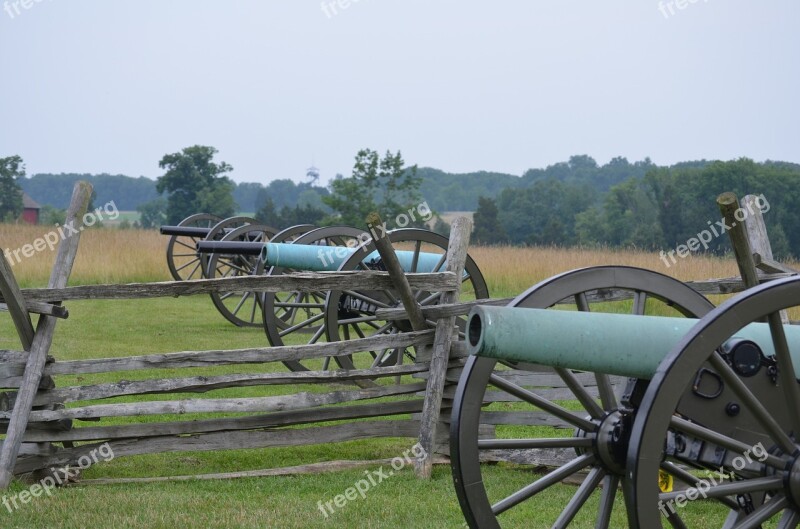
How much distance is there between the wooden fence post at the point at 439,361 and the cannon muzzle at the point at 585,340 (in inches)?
123

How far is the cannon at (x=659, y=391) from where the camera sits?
3.18 metres

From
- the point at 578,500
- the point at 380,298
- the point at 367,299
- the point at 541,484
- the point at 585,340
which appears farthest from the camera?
the point at 380,298

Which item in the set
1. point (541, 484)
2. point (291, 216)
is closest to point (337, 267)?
point (541, 484)

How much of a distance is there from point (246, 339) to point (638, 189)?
999 inches

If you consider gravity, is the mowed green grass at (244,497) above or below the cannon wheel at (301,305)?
below

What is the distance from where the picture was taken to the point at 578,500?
12.8 feet

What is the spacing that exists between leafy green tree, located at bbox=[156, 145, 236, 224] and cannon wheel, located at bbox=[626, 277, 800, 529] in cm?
3511

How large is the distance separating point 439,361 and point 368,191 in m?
29.0

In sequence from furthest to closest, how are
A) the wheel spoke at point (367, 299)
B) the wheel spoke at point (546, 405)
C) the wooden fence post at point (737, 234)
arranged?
the wheel spoke at point (367, 299) → the wooden fence post at point (737, 234) → the wheel spoke at point (546, 405)

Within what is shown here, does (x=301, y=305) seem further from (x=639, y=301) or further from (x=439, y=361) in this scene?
(x=639, y=301)

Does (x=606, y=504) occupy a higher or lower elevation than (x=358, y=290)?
lower

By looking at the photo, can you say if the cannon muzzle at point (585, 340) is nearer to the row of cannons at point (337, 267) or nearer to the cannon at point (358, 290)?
the row of cannons at point (337, 267)

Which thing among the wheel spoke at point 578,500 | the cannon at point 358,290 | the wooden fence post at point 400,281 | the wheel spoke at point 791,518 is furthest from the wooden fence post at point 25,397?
the wheel spoke at point 791,518

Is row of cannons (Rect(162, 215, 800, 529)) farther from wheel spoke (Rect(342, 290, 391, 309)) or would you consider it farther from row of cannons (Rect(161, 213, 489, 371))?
wheel spoke (Rect(342, 290, 391, 309))
